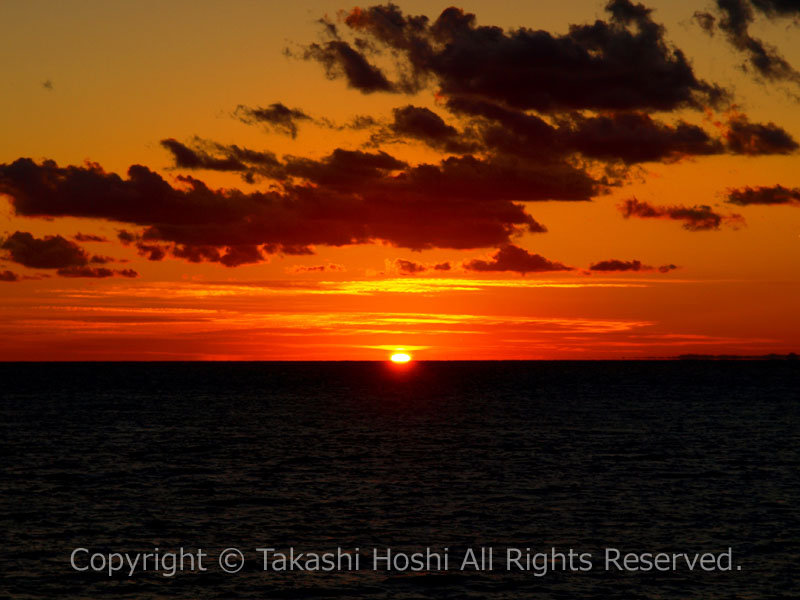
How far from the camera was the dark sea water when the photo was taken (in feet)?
127

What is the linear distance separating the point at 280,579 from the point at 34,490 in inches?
1049

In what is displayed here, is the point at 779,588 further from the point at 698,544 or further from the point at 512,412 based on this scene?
the point at 512,412

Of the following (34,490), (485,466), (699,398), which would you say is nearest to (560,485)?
(485,466)

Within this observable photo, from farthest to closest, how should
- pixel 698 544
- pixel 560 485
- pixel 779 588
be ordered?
pixel 560 485 → pixel 698 544 → pixel 779 588

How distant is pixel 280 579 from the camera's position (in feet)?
128

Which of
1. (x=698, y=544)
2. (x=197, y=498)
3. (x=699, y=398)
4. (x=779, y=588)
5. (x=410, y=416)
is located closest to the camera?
(x=779, y=588)

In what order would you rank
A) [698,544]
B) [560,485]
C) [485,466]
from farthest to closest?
[485,466]
[560,485]
[698,544]

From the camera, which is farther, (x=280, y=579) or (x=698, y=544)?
(x=698, y=544)

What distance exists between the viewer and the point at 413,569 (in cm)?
4044

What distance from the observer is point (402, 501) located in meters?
55.5

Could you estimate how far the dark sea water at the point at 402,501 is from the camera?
127 feet

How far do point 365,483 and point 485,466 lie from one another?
39.5 feet

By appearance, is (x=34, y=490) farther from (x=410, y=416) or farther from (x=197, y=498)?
(x=410, y=416)

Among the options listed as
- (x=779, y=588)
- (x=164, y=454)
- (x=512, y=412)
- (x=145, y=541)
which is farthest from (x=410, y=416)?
(x=779, y=588)
